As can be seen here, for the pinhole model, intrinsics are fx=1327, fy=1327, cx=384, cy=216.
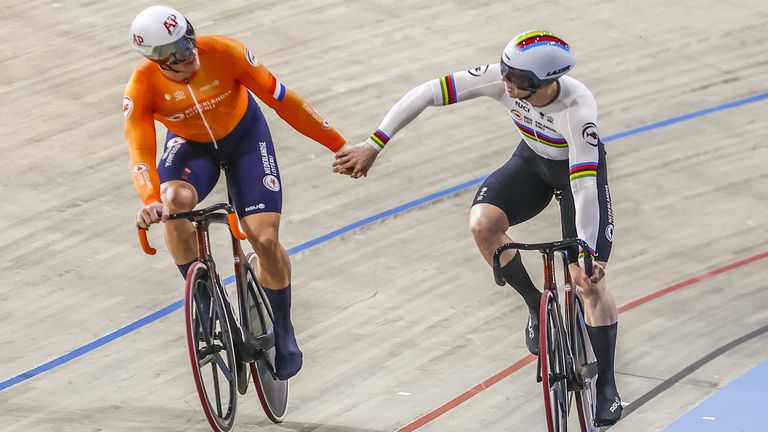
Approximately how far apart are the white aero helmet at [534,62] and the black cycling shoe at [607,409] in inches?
46.8

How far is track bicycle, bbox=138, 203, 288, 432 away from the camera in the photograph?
15.0 ft

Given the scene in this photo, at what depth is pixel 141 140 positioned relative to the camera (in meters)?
4.76

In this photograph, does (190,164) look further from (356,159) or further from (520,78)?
(520,78)

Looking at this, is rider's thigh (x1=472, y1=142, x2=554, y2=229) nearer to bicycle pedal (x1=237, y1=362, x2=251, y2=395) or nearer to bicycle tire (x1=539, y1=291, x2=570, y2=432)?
bicycle tire (x1=539, y1=291, x2=570, y2=432)

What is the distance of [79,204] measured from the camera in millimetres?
7129

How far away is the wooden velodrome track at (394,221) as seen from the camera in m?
5.41

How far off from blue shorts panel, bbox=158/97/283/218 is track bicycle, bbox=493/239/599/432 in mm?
969

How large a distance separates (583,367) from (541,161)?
805 mm

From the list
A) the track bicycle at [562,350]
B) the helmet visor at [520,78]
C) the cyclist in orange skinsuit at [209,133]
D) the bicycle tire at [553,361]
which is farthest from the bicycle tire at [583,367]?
the cyclist in orange skinsuit at [209,133]

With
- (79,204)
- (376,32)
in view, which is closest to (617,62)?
(376,32)

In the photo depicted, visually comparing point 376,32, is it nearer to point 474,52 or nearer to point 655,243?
point 474,52

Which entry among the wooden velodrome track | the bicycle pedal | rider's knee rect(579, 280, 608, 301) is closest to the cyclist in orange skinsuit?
the bicycle pedal

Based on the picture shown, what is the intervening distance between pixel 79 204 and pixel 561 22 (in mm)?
4054

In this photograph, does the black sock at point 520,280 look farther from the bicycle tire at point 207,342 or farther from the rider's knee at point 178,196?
the rider's knee at point 178,196
